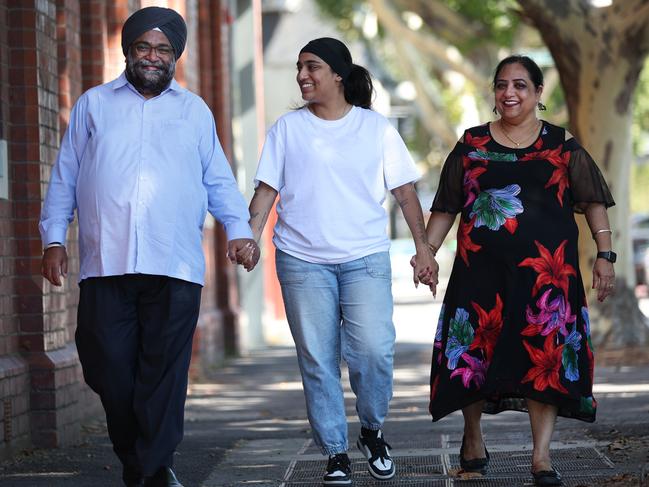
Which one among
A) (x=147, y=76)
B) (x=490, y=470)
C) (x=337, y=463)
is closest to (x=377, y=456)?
(x=337, y=463)

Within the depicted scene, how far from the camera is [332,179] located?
6.50 m

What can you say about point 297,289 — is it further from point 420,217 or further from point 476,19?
point 476,19

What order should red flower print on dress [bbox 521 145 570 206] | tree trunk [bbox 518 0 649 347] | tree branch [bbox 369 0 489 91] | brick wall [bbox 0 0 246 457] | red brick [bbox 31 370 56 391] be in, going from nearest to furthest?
red flower print on dress [bbox 521 145 570 206] → brick wall [bbox 0 0 246 457] → red brick [bbox 31 370 56 391] → tree trunk [bbox 518 0 649 347] → tree branch [bbox 369 0 489 91]

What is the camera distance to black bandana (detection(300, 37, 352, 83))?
656cm

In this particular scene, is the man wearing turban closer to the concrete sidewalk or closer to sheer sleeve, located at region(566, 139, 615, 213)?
the concrete sidewalk

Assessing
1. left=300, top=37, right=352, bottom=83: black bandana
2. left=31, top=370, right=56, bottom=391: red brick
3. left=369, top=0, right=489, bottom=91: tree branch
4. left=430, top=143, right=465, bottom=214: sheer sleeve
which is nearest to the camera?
left=300, top=37, right=352, bottom=83: black bandana

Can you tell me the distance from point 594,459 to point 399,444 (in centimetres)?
137

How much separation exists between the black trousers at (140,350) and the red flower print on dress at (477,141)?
1470 mm

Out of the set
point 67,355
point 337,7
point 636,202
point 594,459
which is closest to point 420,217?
point 594,459

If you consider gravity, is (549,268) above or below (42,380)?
above

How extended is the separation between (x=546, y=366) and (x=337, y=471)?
102 centimetres

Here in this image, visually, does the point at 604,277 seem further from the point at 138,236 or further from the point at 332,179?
the point at 138,236

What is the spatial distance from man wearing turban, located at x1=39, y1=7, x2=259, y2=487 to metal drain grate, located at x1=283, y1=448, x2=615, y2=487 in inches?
39.3

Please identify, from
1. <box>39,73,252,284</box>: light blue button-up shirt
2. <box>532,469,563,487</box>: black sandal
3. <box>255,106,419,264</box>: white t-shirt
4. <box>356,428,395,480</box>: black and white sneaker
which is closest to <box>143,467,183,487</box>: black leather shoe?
<box>39,73,252,284</box>: light blue button-up shirt
